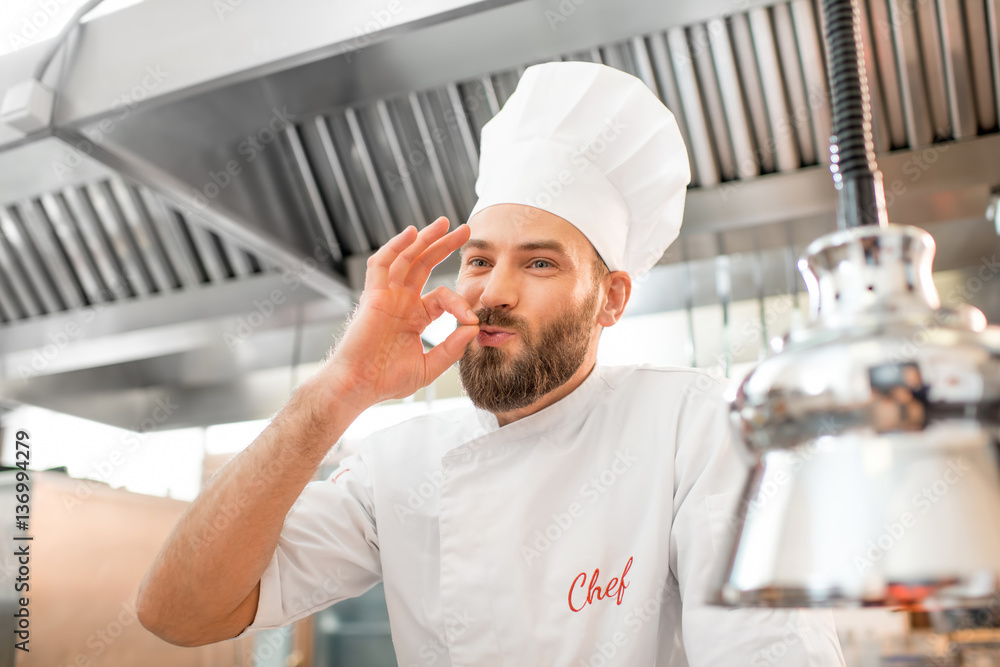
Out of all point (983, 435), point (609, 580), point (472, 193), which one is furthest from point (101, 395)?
point (983, 435)

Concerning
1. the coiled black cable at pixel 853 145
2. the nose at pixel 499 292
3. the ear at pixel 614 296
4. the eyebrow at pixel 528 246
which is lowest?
the ear at pixel 614 296

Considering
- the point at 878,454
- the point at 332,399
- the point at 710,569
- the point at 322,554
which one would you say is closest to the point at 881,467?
the point at 878,454

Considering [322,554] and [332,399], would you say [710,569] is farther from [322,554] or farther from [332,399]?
[322,554]

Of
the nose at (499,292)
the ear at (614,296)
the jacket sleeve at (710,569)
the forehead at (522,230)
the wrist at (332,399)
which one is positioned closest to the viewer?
the jacket sleeve at (710,569)

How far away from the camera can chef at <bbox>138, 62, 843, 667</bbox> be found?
1180 millimetres

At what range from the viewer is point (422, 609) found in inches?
52.9

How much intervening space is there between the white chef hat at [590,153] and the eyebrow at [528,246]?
0.27ft

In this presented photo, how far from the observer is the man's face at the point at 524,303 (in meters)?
1.32

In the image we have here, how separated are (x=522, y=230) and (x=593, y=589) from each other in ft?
2.13

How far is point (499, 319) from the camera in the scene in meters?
1.32

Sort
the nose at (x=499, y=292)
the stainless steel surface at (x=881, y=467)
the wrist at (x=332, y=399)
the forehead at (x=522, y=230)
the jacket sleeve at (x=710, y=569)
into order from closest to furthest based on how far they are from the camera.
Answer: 1. the stainless steel surface at (x=881, y=467)
2. the jacket sleeve at (x=710, y=569)
3. the wrist at (x=332, y=399)
4. the nose at (x=499, y=292)
5. the forehead at (x=522, y=230)

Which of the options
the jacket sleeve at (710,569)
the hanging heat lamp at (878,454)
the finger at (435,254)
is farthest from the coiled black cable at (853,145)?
the finger at (435,254)

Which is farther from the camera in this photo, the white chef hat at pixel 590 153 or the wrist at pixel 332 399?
the white chef hat at pixel 590 153

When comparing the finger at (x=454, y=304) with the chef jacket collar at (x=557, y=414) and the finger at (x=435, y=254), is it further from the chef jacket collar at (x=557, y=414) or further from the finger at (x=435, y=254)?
the chef jacket collar at (x=557, y=414)
